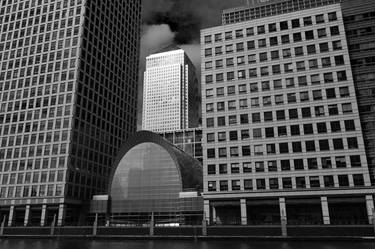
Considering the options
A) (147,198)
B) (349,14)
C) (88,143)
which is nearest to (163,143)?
(147,198)

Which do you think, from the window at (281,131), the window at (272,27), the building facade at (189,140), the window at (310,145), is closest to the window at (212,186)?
the window at (281,131)

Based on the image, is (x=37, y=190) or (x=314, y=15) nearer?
(x=314, y=15)

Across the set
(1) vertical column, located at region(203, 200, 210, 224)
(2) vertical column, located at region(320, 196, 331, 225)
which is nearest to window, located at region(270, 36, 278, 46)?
(2) vertical column, located at region(320, 196, 331, 225)

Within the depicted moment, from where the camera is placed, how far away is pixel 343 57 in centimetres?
8325

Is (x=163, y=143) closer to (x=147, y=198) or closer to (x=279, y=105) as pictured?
(x=147, y=198)

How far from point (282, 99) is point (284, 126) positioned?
6.72 meters

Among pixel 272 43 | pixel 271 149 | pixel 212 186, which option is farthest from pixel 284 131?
pixel 272 43

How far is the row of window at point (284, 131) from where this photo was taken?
79062 mm

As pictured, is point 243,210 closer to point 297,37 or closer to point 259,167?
point 259,167

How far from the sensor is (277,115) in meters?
84.6

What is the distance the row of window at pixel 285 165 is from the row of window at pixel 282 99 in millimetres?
11043

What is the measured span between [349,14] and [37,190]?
96.3 metres

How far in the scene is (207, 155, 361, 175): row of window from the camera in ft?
253

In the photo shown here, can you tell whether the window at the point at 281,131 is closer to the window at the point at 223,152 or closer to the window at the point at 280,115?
the window at the point at 280,115
